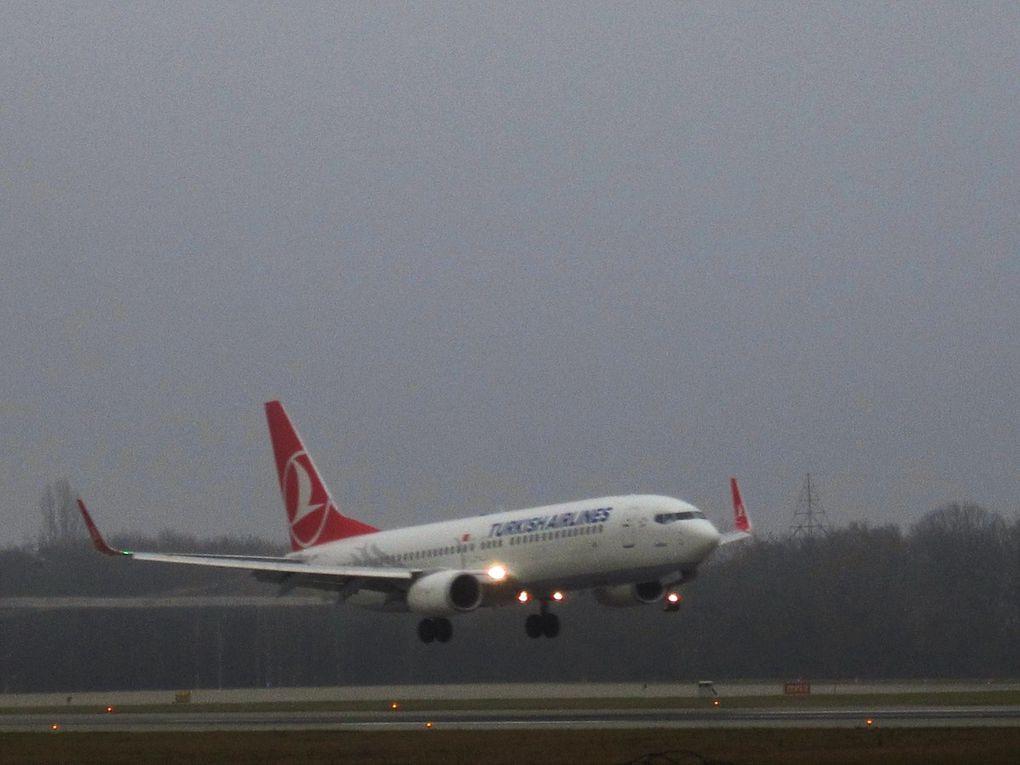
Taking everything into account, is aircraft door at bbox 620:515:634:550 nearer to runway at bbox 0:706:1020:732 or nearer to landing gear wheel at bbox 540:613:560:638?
runway at bbox 0:706:1020:732

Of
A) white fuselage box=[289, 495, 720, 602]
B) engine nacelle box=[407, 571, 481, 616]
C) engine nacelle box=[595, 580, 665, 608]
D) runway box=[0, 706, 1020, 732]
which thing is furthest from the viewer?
engine nacelle box=[595, 580, 665, 608]

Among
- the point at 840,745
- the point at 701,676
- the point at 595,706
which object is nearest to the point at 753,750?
the point at 840,745

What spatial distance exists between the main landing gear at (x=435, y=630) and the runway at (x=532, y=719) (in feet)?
11.9

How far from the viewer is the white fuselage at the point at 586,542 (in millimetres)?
52969

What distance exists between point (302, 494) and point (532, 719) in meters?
21.4

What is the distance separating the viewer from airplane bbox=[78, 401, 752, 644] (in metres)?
53.2

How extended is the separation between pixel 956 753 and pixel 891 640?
3936 centimetres

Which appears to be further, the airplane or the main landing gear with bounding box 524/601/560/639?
the main landing gear with bounding box 524/601/560/639

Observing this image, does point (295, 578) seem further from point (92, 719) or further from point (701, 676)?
point (701, 676)

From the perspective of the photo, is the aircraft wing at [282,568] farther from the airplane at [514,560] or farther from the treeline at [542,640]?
the treeline at [542,640]

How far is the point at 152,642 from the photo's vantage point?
2717 inches

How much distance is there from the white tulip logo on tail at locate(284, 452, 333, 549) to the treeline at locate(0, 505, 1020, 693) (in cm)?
373

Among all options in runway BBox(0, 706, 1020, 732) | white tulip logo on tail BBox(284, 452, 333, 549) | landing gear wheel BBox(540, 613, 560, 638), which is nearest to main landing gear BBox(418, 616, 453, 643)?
landing gear wheel BBox(540, 613, 560, 638)

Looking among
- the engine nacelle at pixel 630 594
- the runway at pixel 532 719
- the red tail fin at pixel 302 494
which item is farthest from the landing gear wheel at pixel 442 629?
the red tail fin at pixel 302 494
